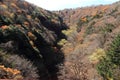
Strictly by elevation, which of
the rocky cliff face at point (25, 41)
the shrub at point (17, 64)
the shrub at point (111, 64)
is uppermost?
the rocky cliff face at point (25, 41)

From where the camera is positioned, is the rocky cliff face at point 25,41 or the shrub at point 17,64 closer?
the shrub at point 17,64

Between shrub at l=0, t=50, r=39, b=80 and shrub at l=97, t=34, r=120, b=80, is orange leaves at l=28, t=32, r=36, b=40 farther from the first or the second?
shrub at l=97, t=34, r=120, b=80

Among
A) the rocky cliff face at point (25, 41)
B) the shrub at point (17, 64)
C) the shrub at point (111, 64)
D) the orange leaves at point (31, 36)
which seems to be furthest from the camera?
the orange leaves at point (31, 36)

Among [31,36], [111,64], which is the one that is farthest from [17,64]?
[31,36]

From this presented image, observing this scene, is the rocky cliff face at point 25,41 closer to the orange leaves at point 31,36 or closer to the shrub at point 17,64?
the orange leaves at point 31,36

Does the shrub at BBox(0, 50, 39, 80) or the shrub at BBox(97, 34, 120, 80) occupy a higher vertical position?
the shrub at BBox(0, 50, 39, 80)

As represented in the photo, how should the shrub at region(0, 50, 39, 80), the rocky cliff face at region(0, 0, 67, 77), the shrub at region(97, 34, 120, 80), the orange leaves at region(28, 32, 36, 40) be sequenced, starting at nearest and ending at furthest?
1. the shrub at region(97, 34, 120, 80)
2. the shrub at region(0, 50, 39, 80)
3. the rocky cliff face at region(0, 0, 67, 77)
4. the orange leaves at region(28, 32, 36, 40)

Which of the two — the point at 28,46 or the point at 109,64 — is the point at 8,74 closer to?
the point at 109,64

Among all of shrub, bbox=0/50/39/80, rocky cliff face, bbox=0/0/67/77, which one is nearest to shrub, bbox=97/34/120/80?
shrub, bbox=0/50/39/80

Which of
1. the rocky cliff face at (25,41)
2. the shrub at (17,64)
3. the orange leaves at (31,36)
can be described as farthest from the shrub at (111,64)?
the orange leaves at (31,36)

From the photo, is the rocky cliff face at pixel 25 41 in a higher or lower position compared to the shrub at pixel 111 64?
higher

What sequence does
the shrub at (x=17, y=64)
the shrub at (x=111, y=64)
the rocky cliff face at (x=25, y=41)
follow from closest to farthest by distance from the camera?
1. the shrub at (x=111, y=64)
2. the shrub at (x=17, y=64)
3. the rocky cliff face at (x=25, y=41)
